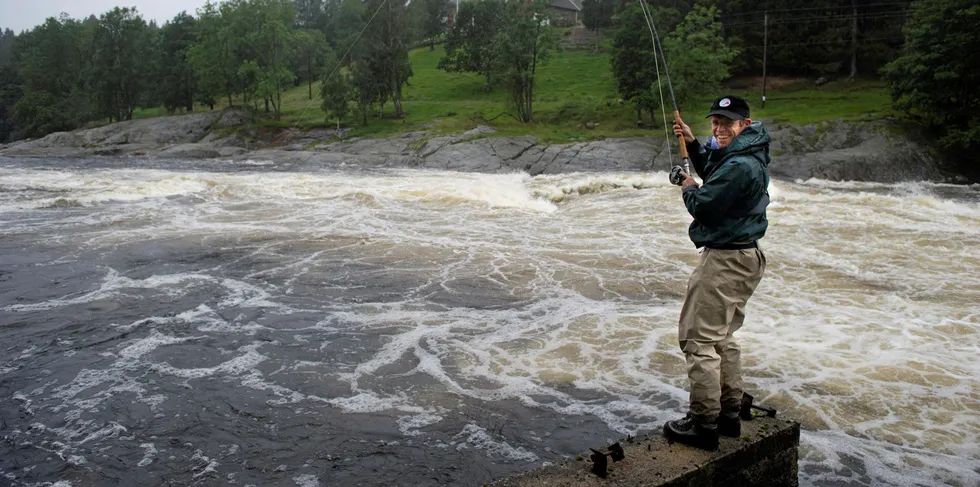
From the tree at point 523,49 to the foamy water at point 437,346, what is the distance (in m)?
31.1

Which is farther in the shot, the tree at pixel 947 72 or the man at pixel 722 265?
the tree at pixel 947 72

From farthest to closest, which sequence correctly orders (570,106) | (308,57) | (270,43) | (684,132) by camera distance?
1. (308,57)
2. (270,43)
3. (570,106)
4. (684,132)

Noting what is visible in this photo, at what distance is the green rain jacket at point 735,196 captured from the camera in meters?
4.55

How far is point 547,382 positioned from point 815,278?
680cm

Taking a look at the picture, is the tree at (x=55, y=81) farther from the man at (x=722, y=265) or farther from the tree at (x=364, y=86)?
the man at (x=722, y=265)

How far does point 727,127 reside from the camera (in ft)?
15.8

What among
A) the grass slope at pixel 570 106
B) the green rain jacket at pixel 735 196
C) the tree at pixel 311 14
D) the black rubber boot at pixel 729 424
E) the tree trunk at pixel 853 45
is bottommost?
the black rubber boot at pixel 729 424

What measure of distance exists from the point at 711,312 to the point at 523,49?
146ft

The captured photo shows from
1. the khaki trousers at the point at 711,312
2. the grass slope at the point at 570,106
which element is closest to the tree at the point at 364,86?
the grass slope at the point at 570,106

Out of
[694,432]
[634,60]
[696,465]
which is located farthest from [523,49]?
[696,465]

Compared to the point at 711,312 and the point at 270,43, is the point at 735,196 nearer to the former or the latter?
the point at 711,312

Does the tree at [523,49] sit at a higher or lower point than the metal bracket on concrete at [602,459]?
higher

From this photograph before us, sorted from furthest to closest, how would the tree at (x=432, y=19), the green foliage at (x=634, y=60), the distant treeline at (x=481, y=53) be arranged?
the tree at (x=432, y=19)
the green foliage at (x=634, y=60)
the distant treeline at (x=481, y=53)

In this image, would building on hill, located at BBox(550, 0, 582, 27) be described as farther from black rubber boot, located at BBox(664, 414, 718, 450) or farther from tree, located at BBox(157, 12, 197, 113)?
black rubber boot, located at BBox(664, 414, 718, 450)
